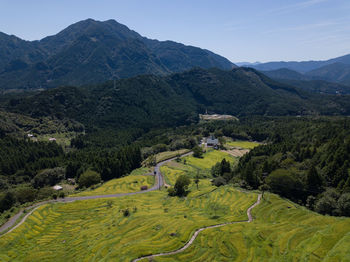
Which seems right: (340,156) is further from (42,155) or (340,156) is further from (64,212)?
(42,155)

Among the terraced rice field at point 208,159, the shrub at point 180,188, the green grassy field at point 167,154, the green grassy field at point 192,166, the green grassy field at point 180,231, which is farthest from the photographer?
the green grassy field at point 167,154

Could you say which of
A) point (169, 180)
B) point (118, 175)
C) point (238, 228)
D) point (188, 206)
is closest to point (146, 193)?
point (169, 180)

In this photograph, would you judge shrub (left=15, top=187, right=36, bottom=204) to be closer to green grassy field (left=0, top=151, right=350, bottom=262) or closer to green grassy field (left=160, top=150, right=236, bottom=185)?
green grassy field (left=0, top=151, right=350, bottom=262)

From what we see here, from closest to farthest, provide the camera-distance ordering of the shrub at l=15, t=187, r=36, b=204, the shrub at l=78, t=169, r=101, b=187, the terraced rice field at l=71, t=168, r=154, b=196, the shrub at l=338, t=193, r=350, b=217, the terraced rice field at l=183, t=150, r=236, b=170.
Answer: the shrub at l=338, t=193, r=350, b=217
the shrub at l=15, t=187, r=36, b=204
the terraced rice field at l=71, t=168, r=154, b=196
the shrub at l=78, t=169, r=101, b=187
the terraced rice field at l=183, t=150, r=236, b=170

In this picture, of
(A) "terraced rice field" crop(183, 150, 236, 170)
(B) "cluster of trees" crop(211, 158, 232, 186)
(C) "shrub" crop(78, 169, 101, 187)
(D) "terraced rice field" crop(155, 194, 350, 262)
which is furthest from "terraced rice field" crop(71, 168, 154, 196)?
(D) "terraced rice field" crop(155, 194, 350, 262)

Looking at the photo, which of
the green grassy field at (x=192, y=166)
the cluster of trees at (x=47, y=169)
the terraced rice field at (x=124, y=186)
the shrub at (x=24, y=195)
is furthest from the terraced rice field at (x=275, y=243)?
the cluster of trees at (x=47, y=169)

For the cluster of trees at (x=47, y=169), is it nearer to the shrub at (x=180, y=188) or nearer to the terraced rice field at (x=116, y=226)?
the terraced rice field at (x=116, y=226)
